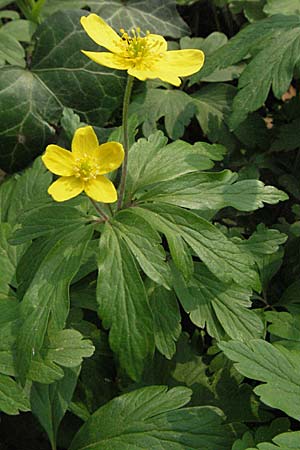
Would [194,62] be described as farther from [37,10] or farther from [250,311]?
[37,10]

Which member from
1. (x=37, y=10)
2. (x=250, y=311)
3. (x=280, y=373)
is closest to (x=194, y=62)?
(x=250, y=311)

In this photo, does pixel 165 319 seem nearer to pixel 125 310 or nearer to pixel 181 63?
pixel 125 310

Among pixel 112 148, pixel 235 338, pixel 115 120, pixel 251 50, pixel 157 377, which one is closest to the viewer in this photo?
pixel 112 148

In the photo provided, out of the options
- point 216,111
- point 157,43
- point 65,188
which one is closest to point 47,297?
point 65,188

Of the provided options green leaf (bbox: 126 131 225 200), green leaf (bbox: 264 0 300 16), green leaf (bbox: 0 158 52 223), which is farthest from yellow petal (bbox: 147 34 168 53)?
green leaf (bbox: 264 0 300 16)

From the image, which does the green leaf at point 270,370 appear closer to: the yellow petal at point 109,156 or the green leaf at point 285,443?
the green leaf at point 285,443
